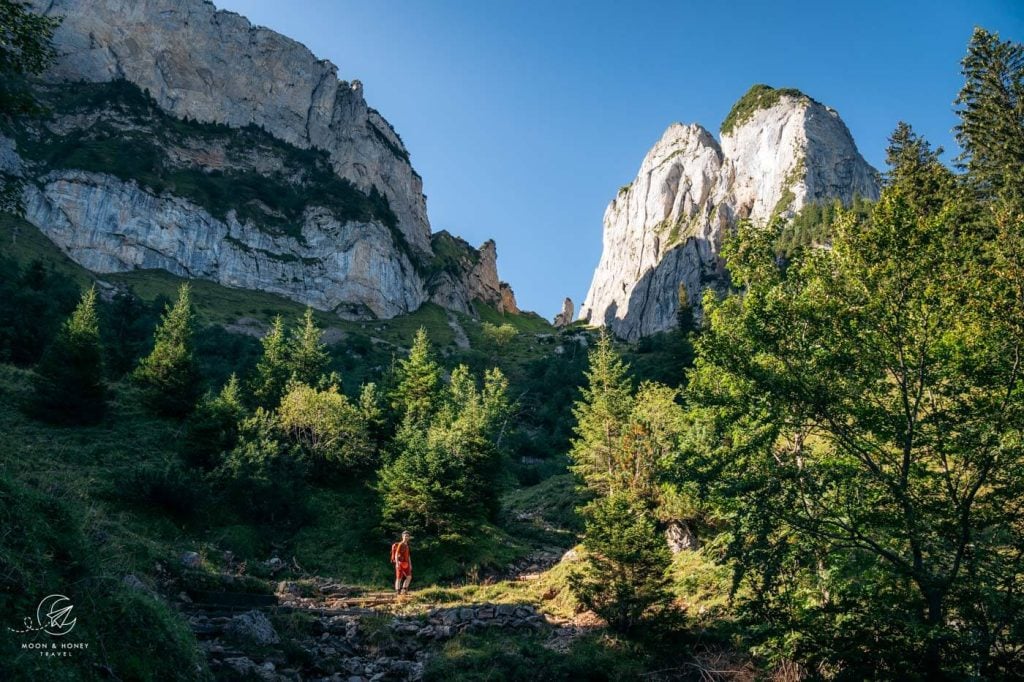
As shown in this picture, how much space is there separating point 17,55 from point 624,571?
1730 centimetres

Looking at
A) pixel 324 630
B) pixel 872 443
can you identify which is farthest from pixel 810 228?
pixel 324 630

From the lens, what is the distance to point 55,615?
607cm

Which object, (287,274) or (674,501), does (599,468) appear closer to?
(674,501)

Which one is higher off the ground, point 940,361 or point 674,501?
point 940,361

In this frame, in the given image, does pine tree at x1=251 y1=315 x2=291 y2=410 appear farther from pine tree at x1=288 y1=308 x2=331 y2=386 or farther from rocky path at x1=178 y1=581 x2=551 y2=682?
rocky path at x1=178 y1=581 x2=551 y2=682

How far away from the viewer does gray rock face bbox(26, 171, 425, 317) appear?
103 meters

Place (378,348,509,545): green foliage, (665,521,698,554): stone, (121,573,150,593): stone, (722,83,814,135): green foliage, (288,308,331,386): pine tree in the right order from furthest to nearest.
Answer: (722,83,814,135): green foliage → (288,308,331,386): pine tree → (378,348,509,545): green foliage → (665,521,698,554): stone → (121,573,150,593): stone

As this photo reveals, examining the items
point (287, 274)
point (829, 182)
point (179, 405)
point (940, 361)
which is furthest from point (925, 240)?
point (829, 182)

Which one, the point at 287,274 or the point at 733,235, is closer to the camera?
the point at 733,235

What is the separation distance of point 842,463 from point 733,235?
4975 mm

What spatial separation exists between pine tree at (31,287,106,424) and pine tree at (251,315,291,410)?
8.37 meters

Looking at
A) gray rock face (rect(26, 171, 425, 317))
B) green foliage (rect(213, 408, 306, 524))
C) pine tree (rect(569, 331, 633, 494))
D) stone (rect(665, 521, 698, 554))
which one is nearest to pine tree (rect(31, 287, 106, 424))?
green foliage (rect(213, 408, 306, 524))

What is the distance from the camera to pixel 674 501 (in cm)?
1934

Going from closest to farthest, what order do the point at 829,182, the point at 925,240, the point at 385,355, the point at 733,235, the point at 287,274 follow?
the point at 925,240
the point at 733,235
the point at 385,355
the point at 287,274
the point at 829,182
